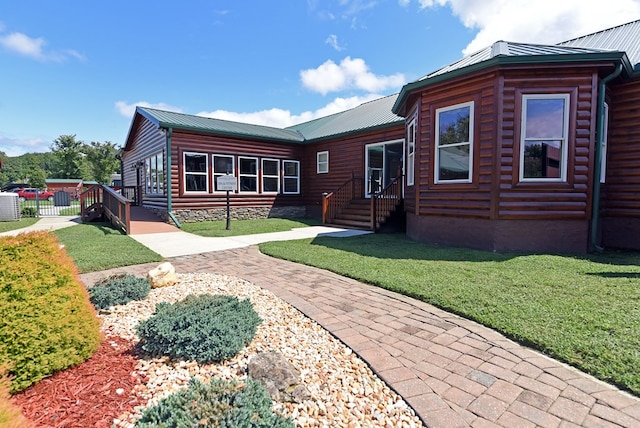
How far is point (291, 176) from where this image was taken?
15.2m

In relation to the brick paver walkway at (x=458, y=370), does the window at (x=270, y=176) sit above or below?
above

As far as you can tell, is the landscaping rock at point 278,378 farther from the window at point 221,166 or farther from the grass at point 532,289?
the window at point 221,166

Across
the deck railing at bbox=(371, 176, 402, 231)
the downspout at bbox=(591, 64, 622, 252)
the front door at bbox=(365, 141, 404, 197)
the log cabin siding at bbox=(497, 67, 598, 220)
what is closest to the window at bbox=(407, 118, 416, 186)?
the deck railing at bbox=(371, 176, 402, 231)

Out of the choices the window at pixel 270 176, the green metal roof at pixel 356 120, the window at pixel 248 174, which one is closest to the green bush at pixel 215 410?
the green metal roof at pixel 356 120

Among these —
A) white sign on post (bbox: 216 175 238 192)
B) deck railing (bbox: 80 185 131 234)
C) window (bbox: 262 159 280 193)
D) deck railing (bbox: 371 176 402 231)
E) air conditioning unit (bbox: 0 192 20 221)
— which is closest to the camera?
deck railing (bbox: 371 176 402 231)

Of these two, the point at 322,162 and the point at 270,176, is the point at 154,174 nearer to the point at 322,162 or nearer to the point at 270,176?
the point at 270,176

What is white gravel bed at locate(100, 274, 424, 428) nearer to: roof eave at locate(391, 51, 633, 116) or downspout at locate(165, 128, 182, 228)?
roof eave at locate(391, 51, 633, 116)

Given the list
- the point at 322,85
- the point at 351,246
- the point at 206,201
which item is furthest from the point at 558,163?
the point at 322,85

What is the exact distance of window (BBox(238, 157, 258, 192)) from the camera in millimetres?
13642

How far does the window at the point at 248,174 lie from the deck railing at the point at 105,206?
4.64 metres

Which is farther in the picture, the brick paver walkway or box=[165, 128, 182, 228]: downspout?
box=[165, 128, 182, 228]: downspout

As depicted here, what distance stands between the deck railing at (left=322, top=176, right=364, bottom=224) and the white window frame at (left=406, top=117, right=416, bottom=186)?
3536 millimetres

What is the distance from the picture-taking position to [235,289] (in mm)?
4133

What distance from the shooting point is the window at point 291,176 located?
49.1 ft
